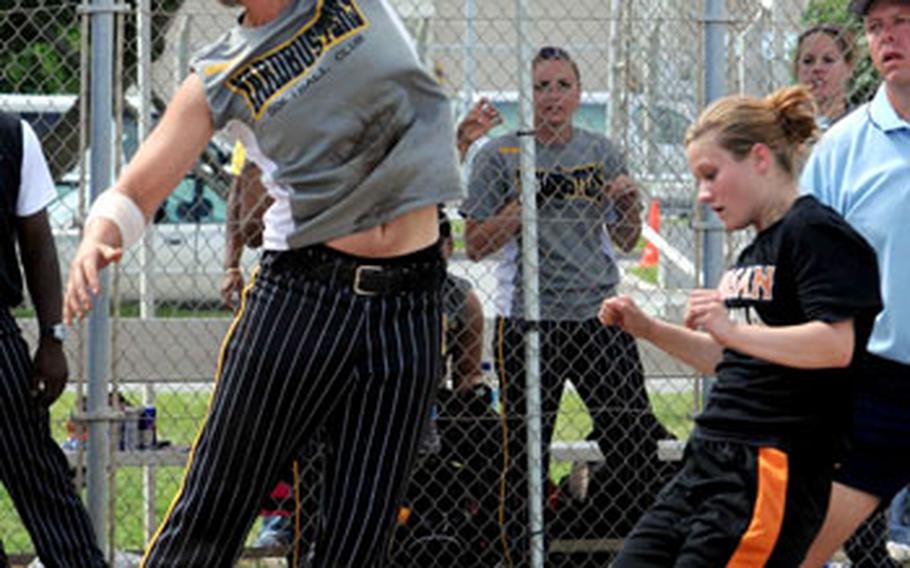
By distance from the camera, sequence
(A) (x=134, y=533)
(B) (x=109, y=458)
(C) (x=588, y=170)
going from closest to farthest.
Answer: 1. (B) (x=109, y=458)
2. (C) (x=588, y=170)
3. (A) (x=134, y=533)

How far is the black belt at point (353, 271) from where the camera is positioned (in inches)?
151

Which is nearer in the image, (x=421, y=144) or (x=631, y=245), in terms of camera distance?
(x=421, y=144)

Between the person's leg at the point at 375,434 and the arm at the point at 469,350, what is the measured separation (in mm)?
2591

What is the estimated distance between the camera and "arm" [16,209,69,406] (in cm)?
550

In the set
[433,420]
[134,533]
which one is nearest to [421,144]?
[433,420]

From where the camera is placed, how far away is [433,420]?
20.6ft

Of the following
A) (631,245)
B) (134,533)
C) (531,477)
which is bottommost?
(134,533)

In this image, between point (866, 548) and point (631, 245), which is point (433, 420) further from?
point (866, 548)

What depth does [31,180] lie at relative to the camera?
18.1 ft

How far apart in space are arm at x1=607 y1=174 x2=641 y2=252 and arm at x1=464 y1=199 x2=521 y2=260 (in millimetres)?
390

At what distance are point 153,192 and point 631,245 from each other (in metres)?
3.11

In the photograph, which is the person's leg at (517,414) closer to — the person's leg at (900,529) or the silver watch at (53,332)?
the person's leg at (900,529)

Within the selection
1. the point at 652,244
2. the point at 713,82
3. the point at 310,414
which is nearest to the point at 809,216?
the point at 310,414

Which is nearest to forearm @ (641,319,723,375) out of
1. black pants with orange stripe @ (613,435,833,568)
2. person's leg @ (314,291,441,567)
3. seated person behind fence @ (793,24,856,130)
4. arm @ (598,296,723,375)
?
arm @ (598,296,723,375)
